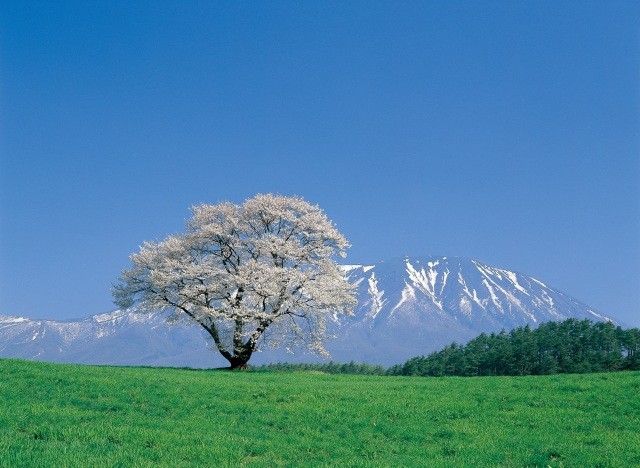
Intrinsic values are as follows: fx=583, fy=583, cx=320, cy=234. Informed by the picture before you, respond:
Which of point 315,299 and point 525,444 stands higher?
point 315,299

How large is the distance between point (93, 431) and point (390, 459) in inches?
290

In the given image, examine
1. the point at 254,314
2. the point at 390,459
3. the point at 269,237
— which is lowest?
the point at 390,459

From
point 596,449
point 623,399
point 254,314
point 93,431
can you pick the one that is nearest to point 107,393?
point 93,431

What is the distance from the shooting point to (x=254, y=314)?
48250 millimetres

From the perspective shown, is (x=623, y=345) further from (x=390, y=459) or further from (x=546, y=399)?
(x=390, y=459)

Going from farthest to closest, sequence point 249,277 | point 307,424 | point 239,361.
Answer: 1. point 239,361
2. point 249,277
3. point 307,424

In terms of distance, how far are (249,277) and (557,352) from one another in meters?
71.8

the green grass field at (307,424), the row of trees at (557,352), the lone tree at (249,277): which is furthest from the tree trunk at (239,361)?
the row of trees at (557,352)

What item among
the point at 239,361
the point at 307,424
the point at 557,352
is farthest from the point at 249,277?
the point at 557,352

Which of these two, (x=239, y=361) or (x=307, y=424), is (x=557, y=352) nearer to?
(x=239, y=361)

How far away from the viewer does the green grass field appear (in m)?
13.4

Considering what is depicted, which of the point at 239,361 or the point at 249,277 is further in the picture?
the point at 239,361

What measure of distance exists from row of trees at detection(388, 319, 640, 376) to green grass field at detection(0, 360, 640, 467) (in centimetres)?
7710

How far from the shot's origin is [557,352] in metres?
101
